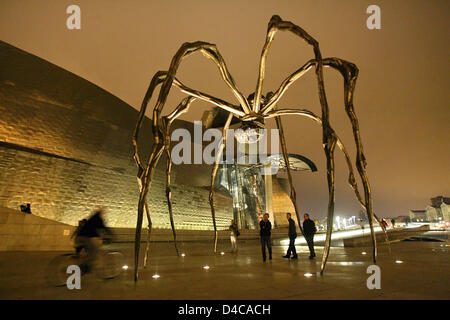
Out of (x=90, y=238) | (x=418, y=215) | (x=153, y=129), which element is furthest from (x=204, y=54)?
(x=418, y=215)

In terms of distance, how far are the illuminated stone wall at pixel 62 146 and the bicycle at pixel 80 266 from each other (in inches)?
417

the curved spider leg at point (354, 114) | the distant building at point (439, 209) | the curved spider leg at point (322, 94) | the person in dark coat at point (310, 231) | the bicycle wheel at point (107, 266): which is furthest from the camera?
the distant building at point (439, 209)

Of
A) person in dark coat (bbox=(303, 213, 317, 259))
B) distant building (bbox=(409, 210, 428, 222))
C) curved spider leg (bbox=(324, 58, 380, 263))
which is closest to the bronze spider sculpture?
curved spider leg (bbox=(324, 58, 380, 263))

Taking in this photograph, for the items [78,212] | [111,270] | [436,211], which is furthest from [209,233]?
[436,211]

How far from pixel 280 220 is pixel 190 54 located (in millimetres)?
39302

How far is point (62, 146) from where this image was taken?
13555 millimetres

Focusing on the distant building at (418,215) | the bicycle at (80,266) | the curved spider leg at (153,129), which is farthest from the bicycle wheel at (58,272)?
the distant building at (418,215)

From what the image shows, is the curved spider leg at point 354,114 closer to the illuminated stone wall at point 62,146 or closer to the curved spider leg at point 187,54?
the curved spider leg at point 187,54

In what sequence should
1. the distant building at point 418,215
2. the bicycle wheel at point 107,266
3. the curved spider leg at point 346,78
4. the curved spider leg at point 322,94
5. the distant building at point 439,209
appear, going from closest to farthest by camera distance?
the curved spider leg at point 322,94 → the curved spider leg at point 346,78 → the bicycle wheel at point 107,266 → the distant building at point 439,209 → the distant building at point 418,215

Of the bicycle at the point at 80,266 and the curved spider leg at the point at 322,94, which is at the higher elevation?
the curved spider leg at the point at 322,94

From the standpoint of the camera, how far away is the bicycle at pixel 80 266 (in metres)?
3.73

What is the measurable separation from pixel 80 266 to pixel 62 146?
1198 centimetres

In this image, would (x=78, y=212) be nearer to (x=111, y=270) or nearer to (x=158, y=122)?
(x=111, y=270)
